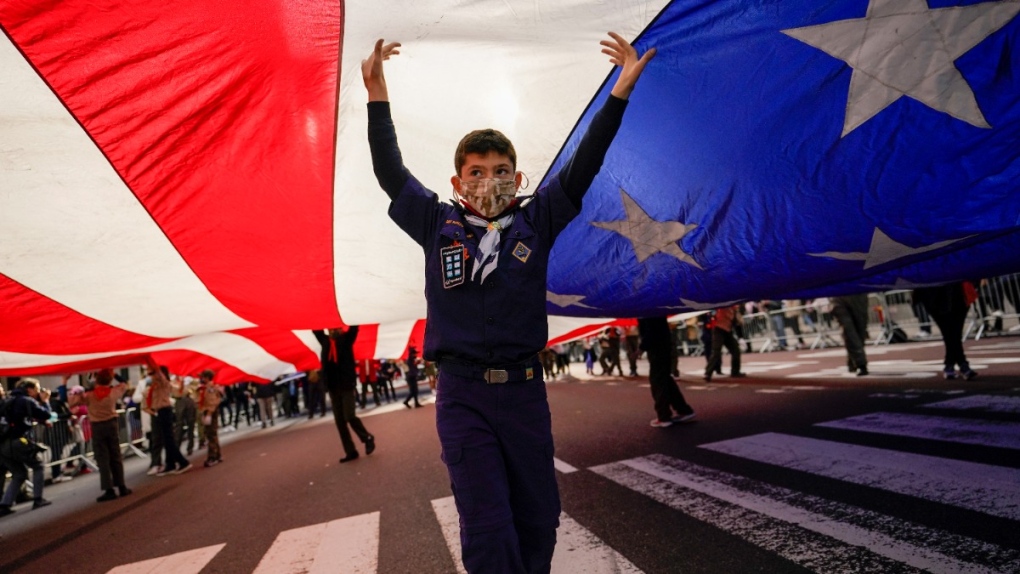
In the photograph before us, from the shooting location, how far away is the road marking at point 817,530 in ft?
7.10

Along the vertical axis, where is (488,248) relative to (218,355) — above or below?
above

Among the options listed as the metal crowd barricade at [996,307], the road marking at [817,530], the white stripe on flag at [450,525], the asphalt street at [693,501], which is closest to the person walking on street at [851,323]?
the asphalt street at [693,501]

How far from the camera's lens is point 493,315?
188cm

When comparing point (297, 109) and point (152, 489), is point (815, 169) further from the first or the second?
point (152, 489)

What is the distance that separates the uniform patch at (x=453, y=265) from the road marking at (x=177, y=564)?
9.86 feet

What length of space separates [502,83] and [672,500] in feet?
9.13

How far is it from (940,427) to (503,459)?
13.8ft

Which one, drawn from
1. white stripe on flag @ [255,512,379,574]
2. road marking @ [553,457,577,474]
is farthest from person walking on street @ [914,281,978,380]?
white stripe on flag @ [255,512,379,574]

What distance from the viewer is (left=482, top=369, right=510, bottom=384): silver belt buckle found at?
1.80 m

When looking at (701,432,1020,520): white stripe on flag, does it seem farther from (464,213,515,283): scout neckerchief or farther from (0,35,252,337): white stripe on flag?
(0,35,252,337): white stripe on flag

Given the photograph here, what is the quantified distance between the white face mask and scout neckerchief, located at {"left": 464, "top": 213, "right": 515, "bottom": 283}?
5 cm

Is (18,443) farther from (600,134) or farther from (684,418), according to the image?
(600,134)

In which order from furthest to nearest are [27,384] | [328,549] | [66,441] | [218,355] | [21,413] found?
[66,441] < [218,355] < [27,384] < [21,413] < [328,549]

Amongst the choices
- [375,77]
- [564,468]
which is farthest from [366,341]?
[375,77]
